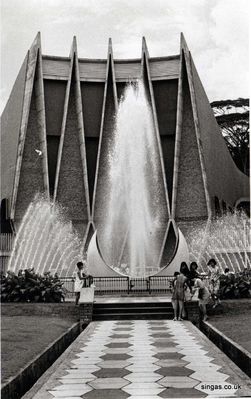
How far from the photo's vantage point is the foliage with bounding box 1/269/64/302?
14820 millimetres

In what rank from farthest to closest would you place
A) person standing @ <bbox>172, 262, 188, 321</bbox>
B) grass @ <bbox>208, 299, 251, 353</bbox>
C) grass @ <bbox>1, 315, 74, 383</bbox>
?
person standing @ <bbox>172, 262, 188, 321</bbox>
grass @ <bbox>208, 299, 251, 353</bbox>
grass @ <bbox>1, 315, 74, 383</bbox>

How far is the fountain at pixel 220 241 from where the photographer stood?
86.0ft

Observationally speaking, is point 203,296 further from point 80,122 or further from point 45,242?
point 80,122

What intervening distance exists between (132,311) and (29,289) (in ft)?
9.31

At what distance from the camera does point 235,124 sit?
1874 inches

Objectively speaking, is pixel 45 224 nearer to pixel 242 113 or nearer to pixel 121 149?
pixel 121 149

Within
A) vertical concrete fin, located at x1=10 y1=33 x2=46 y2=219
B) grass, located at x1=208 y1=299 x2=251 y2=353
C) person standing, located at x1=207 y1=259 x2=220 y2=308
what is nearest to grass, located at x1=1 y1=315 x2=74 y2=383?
grass, located at x1=208 y1=299 x2=251 y2=353

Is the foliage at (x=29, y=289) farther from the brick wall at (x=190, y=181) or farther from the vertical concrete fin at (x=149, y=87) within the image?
the brick wall at (x=190, y=181)

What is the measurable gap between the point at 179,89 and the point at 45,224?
10922 millimetres

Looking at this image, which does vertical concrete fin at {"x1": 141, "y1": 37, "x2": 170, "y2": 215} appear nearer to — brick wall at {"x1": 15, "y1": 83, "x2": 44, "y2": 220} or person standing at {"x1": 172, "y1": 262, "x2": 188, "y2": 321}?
brick wall at {"x1": 15, "y1": 83, "x2": 44, "y2": 220}

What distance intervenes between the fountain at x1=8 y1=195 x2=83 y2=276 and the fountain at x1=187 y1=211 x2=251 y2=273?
20.7 feet

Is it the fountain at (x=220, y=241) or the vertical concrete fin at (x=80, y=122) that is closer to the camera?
the fountain at (x=220, y=241)

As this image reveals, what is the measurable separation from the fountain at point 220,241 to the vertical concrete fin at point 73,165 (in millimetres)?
6313

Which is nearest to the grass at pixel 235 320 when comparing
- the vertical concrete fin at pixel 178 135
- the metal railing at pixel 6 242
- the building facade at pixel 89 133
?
the metal railing at pixel 6 242
